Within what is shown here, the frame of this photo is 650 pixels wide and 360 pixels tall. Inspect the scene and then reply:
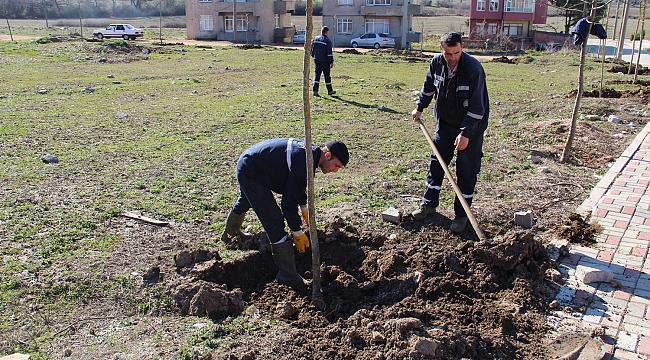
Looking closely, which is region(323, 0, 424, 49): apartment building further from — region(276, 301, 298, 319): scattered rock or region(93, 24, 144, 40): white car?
region(276, 301, 298, 319): scattered rock

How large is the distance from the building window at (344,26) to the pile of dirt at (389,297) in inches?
1739

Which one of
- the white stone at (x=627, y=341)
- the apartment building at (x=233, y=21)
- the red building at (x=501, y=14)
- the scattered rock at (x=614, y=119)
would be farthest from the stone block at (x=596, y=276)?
the red building at (x=501, y=14)

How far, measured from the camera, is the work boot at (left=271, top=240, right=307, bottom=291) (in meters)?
4.21

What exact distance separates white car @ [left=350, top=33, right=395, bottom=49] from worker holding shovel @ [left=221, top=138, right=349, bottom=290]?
129 feet

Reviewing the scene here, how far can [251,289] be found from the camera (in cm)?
429

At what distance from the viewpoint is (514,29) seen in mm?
48406

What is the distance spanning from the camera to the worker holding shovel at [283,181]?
404 centimetres

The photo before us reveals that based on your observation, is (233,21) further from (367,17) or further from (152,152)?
(152,152)

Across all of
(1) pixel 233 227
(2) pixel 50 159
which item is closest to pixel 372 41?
(2) pixel 50 159

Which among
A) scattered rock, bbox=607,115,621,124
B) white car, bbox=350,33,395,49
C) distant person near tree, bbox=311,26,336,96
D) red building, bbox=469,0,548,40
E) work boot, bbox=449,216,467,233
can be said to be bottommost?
work boot, bbox=449,216,467,233

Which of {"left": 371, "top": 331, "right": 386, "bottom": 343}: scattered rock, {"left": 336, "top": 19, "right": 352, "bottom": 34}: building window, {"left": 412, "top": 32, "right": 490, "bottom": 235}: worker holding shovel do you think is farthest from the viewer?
{"left": 336, "top": 19, "right": 352, "bottom": 34}: building window

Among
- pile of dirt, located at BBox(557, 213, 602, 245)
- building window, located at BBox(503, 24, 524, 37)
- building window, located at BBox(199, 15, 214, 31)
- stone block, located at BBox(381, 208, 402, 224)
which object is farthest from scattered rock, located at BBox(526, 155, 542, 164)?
building window, located at BBox(503, 24, 524, 37)

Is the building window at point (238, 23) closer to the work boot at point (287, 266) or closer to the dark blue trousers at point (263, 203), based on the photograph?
the dark blue trousers at point (263, 203)

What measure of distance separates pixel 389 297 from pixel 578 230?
2196mm
